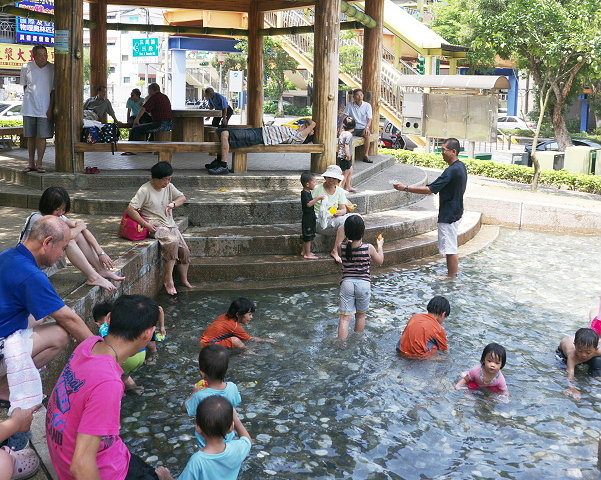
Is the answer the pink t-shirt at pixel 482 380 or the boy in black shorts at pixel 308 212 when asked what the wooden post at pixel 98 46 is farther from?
the pink t-shirt at pixel 482 380

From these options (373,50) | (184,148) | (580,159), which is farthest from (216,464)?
(580,159)

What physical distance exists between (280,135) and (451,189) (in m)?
A: 3.07

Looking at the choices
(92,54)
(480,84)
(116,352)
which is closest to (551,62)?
(480,84)

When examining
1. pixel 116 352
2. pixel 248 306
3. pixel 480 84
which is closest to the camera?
pixel 116 352

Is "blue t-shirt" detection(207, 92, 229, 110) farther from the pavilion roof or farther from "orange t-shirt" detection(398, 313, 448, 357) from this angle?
"orange t-shirt" detection(398, 313, 448, 357)

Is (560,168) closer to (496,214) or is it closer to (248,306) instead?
(496,214)

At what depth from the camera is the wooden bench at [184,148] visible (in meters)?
11.0

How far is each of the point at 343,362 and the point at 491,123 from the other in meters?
14.8

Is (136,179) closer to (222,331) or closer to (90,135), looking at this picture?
(90,135)

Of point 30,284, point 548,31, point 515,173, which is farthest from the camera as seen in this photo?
point 548,31

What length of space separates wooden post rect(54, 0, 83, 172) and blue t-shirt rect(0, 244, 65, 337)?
7.04 metres

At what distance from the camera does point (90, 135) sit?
11.1 meters

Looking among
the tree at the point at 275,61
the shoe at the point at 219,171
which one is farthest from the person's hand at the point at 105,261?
the tree at the point at 275,61

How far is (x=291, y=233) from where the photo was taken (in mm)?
10039
